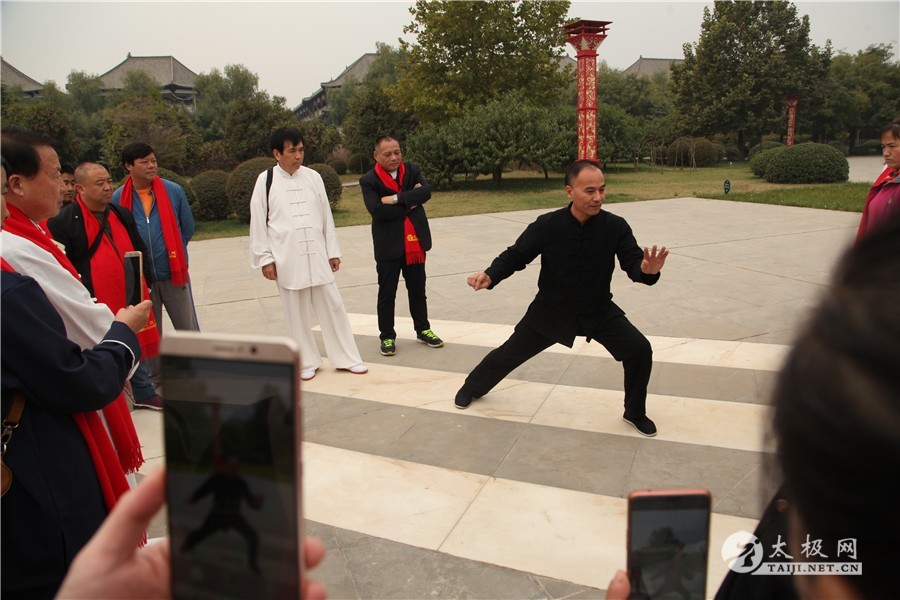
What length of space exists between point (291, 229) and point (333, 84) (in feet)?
239

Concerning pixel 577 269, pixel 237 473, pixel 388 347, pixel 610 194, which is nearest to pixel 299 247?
pixel 388 347

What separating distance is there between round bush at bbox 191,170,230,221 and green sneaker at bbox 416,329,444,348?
12.0m

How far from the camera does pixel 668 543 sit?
3.34 ft

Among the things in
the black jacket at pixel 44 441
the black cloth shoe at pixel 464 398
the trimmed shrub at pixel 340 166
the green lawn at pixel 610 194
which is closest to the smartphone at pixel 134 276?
the black jacket at pixel 44 441

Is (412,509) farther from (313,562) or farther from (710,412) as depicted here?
(313,562)

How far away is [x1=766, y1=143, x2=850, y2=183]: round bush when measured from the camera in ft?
68.6

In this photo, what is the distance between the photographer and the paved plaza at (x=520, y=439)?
2.88m

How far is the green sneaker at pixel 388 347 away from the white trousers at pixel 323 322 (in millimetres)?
440

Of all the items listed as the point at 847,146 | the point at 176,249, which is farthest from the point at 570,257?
the point at 847,146

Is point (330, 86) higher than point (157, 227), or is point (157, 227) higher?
point (330, 86)

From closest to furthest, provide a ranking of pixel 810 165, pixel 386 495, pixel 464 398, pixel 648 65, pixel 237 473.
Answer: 1. pixel 237 473
2. pixel 386 495
3. pixel 464 398
4. pixel 810 165
5. pixel 648 65

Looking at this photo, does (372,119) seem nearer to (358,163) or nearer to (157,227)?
(358,163)

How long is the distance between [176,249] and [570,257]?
10.1 feet

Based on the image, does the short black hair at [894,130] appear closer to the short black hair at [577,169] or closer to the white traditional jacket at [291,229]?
the short black hair at [577,169]
